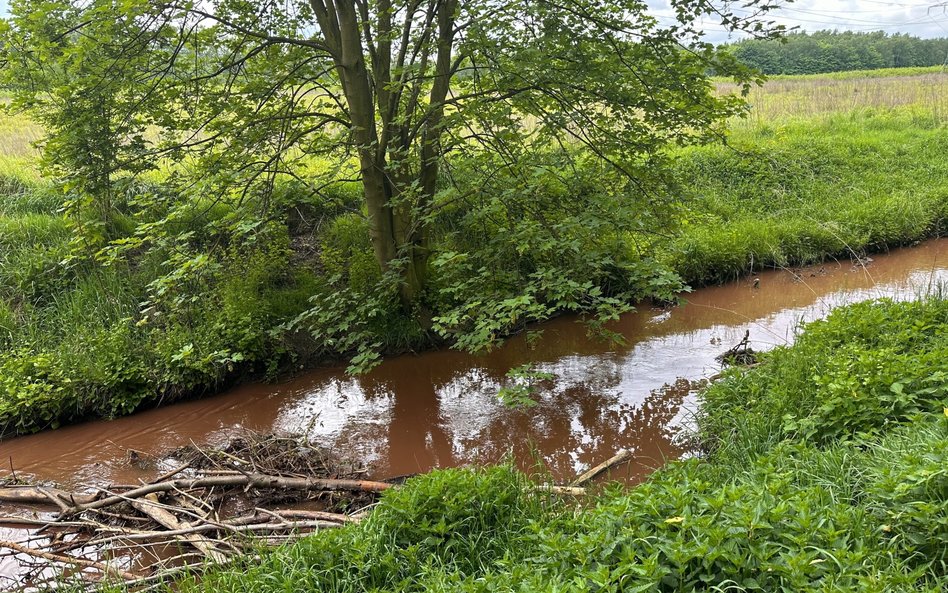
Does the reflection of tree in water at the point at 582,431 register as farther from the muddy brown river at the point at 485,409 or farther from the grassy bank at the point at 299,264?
the grassy bank at the point at 299,264

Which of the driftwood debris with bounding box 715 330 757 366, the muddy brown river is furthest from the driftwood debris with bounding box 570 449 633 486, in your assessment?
the driftwood debris with bounding box 715 330 757 366

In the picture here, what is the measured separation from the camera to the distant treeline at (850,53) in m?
33.8

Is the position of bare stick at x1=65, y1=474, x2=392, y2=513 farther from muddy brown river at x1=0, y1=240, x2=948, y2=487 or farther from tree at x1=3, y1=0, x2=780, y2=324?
tree at x1=3, y1=0, x2=780, y2=324

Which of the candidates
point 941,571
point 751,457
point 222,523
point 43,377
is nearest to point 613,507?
point 941,571

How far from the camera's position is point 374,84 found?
6.56 m

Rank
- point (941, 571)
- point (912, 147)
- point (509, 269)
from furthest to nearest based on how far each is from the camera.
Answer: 1. point (912, 147)
2. point (509, 269)
3. point (941, 571)

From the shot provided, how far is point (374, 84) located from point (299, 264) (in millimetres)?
2622

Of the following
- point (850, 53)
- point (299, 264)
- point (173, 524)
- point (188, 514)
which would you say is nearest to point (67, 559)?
point (173, 524)

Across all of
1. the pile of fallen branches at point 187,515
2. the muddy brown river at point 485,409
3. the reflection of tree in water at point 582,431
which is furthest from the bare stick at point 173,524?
the reflection of tree in water at point 582,431

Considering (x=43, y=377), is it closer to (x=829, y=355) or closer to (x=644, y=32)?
(x=644, y=32)

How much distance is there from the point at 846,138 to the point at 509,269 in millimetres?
11477

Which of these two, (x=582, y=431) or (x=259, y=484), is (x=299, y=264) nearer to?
(x=259, y=484)

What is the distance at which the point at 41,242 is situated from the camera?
7.95 m

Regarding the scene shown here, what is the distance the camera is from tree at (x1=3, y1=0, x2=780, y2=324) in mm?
5078
